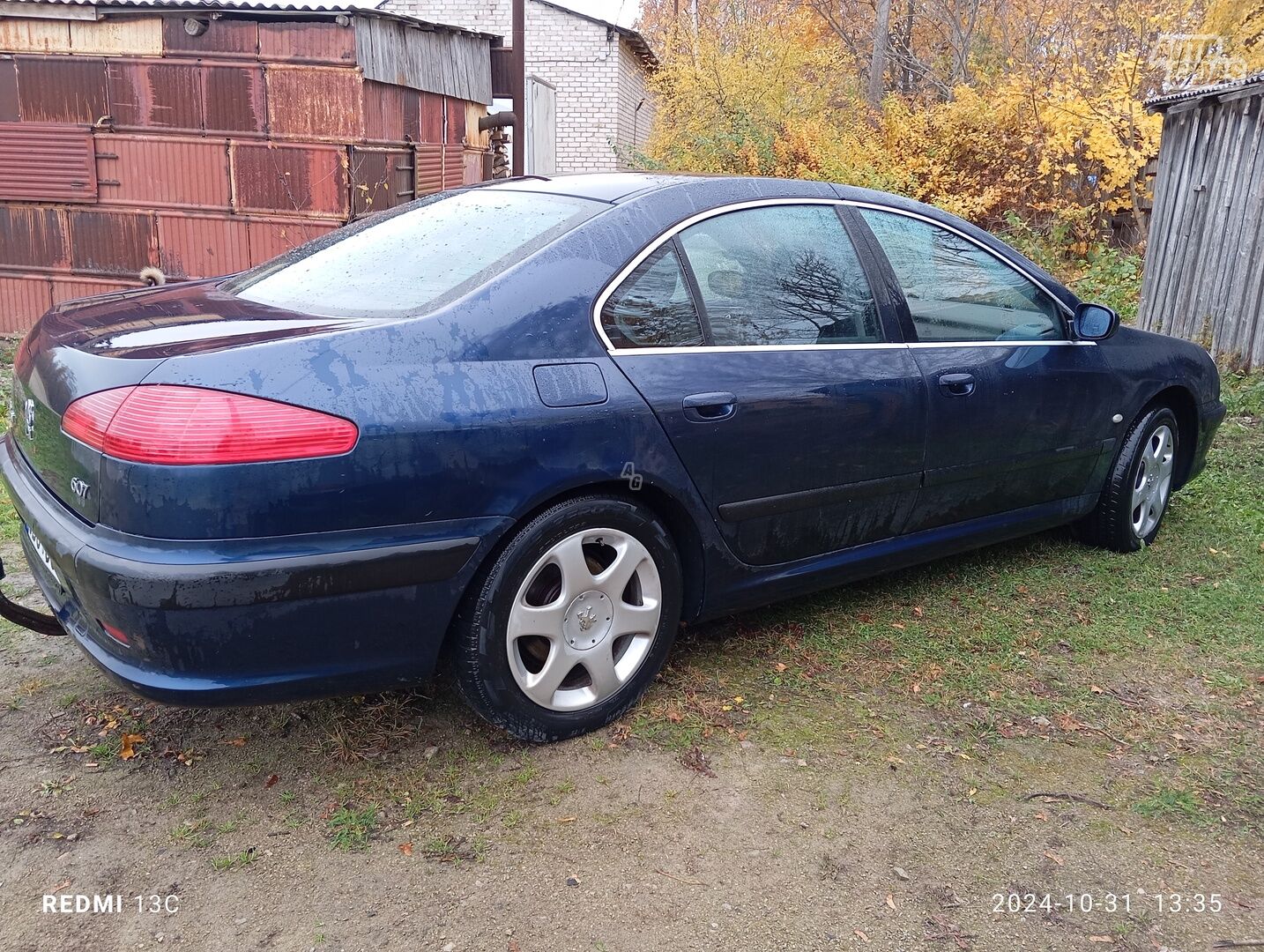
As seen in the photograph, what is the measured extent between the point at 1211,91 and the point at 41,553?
9278 millimetres

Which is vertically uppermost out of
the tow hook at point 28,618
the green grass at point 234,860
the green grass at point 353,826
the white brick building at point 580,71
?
the white brick building at point 580,71

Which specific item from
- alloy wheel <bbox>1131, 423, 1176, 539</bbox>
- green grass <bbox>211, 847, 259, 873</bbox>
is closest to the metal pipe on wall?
alloy wheel <bbox>1131, 423, 1176, 539</bbox>

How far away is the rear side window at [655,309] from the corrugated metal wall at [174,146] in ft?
24.7

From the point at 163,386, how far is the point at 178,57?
866cm

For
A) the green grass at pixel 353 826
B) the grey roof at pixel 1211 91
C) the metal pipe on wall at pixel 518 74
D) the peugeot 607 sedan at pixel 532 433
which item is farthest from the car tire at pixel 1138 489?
the metal pipe on wall at pixel 518 74

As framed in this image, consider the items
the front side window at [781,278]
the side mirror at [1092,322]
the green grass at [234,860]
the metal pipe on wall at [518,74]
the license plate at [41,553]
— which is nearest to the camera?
the green grass at [234,860]

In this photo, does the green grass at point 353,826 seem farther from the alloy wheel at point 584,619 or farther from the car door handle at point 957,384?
the car door handle at point 957,384

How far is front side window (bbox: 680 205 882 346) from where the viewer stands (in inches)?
128

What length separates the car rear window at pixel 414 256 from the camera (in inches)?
115

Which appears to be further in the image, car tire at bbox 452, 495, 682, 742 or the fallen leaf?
the fallen leaf

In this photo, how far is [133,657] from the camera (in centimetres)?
245

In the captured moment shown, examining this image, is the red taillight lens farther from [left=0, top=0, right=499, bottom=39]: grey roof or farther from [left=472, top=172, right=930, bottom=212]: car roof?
[left=0, top=0, right=499, bottom=39]: grey roof

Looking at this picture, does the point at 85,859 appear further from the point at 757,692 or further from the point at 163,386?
the point at 757,692

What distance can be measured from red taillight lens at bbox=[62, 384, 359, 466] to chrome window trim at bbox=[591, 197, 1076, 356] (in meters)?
0.86
